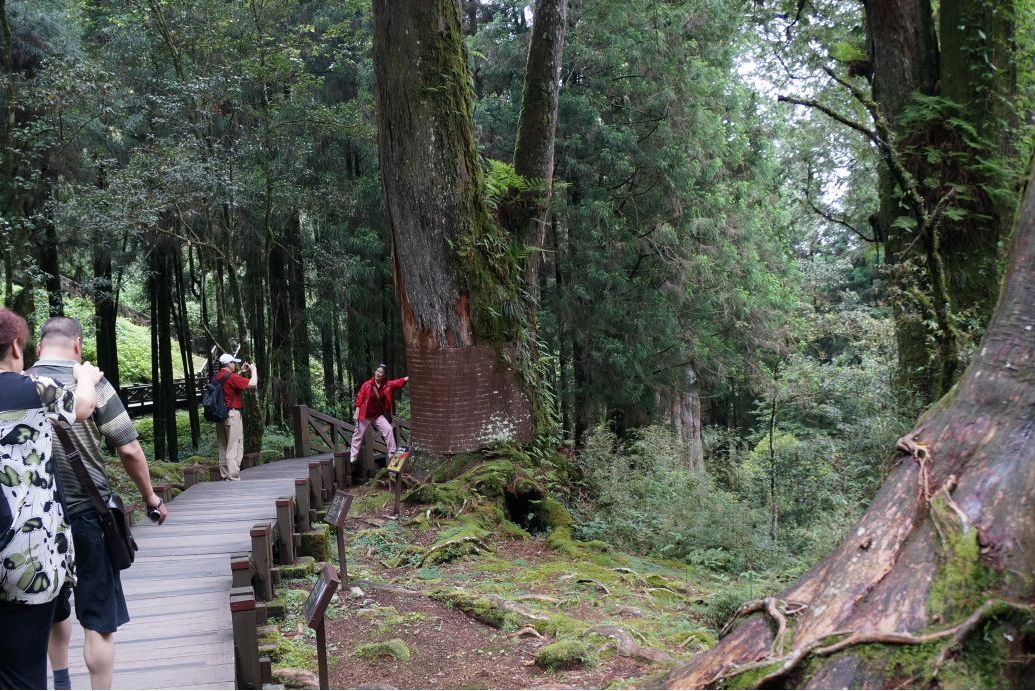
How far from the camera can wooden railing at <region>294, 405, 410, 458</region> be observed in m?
16.5

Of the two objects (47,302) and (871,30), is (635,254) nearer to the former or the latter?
(871,30)

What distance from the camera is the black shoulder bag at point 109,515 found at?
4023 mm

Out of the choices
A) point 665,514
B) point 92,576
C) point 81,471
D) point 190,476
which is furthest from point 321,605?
point 190,476

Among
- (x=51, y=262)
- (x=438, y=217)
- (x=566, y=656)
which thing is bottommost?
(x=566, y=656)

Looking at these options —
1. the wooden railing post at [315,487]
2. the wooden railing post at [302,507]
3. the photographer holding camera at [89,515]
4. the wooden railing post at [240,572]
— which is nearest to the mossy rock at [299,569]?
the wooden railing post at [302,507]

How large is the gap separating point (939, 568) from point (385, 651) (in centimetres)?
406

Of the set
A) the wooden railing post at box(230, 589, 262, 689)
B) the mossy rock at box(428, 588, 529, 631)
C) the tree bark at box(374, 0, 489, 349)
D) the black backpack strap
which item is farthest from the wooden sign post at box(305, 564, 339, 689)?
the tree bark at box(374, 0, 489, 349)

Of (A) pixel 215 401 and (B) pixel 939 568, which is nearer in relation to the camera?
(B) pixel 939 568

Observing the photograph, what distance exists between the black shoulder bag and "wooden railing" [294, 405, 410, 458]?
1131 centimetres

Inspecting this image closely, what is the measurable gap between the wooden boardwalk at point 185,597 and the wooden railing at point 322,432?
16.8ft

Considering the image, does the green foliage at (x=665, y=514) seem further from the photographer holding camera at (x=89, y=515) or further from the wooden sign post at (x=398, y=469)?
the photographer holding camera at (x=89, y=515)

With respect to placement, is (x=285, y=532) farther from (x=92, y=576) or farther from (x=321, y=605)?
(x=92, y=576)

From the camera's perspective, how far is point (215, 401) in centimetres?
1176

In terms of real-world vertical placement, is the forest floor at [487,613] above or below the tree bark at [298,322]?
below
